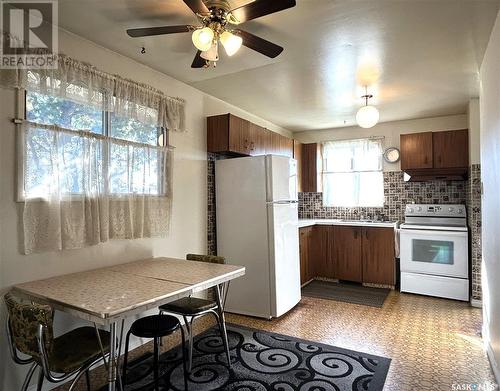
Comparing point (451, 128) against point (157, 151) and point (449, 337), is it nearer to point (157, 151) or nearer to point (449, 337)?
point (449, 337)

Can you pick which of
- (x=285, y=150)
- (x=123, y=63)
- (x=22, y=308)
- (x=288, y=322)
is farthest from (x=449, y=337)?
(x=123, y=63)

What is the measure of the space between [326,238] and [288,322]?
1866 millimetres

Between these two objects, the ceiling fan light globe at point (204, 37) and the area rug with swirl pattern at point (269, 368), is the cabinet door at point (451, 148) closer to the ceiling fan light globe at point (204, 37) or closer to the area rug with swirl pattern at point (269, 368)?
the area rug with swirl pattern at point (269, 368)

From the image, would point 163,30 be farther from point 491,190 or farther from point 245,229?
point 491,190

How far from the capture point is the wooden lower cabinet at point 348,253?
4410mm

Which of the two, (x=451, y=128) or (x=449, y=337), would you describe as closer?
(x=449, y=337)

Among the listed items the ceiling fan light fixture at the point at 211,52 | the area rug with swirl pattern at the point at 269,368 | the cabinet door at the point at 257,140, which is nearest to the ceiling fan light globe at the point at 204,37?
the ceiling fan light fixture at the point at 211,52

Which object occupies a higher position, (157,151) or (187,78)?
(187,78)

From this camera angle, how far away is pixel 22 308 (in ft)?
4.93

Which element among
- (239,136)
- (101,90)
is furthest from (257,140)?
(101,90)

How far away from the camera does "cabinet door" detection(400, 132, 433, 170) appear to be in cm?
424

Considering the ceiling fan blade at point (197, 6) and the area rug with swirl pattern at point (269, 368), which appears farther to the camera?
the area rug with swirl pattern at point (269, 368)

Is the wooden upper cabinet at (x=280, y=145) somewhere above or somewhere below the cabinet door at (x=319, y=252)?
above

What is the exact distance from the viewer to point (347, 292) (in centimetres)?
427
